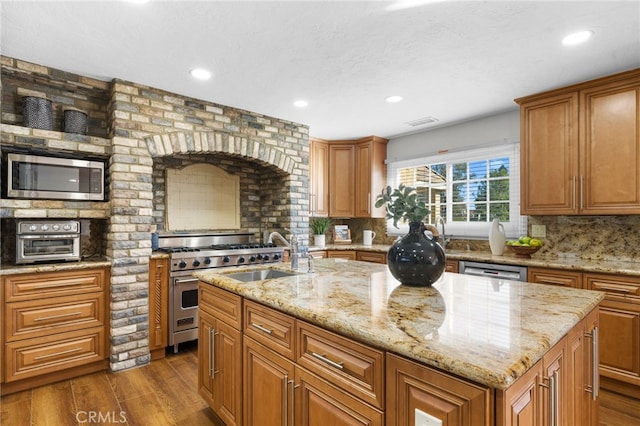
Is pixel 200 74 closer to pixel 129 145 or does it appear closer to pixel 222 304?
pixel 129 145

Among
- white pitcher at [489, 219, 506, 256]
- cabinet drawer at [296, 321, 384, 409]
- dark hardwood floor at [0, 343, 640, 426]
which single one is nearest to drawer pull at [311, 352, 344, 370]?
cabinet drawer at [296, 321, 384, 409]

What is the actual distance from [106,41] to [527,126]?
355cm

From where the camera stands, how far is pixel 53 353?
8.36 ft

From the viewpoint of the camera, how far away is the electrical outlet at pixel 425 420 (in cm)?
89

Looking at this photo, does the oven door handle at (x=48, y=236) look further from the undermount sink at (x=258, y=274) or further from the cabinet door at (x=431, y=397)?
the cabinet door at (x=431, y=397)

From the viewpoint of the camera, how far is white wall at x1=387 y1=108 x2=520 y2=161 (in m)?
3.70

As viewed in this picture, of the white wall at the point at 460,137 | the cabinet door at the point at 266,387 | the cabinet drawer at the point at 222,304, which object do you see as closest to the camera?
the cabinet door at the point at 266,387

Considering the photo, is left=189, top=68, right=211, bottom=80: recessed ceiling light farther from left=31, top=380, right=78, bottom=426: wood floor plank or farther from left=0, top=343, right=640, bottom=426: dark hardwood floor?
left=31, top=380, right=78, bottom=426: wood floor plank

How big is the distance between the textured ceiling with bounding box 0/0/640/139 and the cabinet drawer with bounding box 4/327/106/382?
2107mm

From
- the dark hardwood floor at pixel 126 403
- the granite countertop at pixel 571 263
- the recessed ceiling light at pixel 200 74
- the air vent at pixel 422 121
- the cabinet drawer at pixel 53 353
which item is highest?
the recessed ceiling light at pixel 200 74

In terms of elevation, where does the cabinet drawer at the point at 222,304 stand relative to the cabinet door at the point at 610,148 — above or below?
below

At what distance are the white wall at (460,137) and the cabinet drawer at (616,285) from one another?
166cm

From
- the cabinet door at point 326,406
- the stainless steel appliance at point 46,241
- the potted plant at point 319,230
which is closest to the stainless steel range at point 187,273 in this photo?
the stainless steel appliance at point 46,241

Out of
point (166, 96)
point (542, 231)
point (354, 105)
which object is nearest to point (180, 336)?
point (166, 96)
